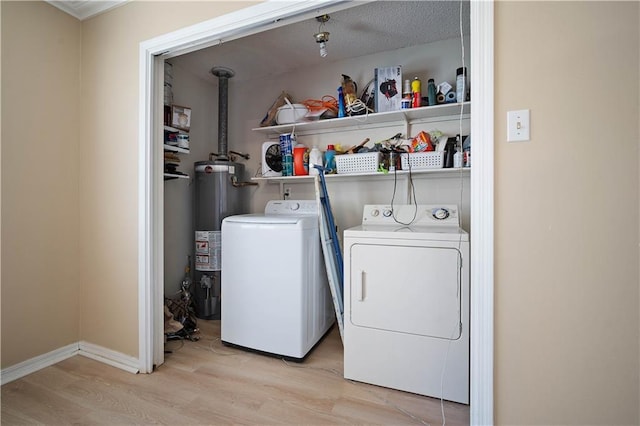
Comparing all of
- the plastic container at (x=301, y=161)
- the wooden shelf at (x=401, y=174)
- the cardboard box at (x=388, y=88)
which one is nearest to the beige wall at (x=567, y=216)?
the wooden shelf at (x=401, y=174)

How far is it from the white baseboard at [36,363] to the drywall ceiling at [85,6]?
2184 millimetres

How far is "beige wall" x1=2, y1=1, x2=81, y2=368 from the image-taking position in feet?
5.26

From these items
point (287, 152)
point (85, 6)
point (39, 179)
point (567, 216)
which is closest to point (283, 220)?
point (287, 152)

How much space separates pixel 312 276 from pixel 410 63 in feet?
6.19

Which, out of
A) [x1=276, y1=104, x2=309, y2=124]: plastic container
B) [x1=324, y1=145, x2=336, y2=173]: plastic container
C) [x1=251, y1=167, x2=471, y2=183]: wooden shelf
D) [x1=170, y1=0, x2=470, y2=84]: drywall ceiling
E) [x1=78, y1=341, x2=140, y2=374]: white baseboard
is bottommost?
[x1=78, y1=341, x2=140, y2=374]: white baseboard

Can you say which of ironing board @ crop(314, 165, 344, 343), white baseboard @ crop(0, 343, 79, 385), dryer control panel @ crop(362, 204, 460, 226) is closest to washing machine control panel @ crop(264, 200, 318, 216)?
ironing board @ crop(314, 165, 344, 343)

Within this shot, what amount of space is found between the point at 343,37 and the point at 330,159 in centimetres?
93

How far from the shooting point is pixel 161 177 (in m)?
1.78

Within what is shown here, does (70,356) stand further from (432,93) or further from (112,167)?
(432,93)

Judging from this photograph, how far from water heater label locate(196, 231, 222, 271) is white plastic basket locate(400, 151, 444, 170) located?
1.71 m

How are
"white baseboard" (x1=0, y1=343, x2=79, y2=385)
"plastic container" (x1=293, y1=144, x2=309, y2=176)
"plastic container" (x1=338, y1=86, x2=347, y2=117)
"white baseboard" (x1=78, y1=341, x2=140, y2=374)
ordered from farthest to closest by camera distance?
"plastic container" (x1=293, y1=144, x2=309, y2=176)
"plastic container" (x1=338, y1=86, x2=347, y2=117)
"white baseboard" (x1=78, y1=341, x2=140, y2=374)
"white baseboard" (x1=0, y1=343, x2=79, y2=385)

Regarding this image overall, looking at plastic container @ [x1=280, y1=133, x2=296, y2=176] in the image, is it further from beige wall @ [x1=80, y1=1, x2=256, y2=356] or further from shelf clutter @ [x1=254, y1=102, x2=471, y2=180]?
beige wall @ [x1=80, y1=1, x2=256, y2=356]

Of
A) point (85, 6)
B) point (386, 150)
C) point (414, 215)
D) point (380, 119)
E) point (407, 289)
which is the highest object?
point (85, 6)

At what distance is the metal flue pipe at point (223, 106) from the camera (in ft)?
8.87
